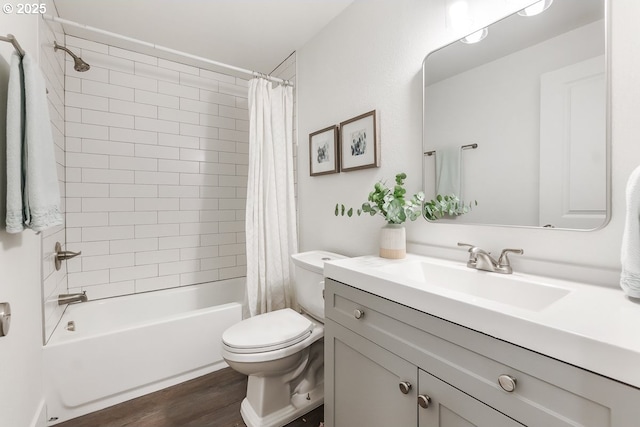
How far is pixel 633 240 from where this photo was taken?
685 millimetres

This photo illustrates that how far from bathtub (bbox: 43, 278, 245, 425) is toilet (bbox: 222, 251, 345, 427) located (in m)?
0.50

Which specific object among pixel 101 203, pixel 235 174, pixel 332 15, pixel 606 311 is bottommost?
pixel 606 311

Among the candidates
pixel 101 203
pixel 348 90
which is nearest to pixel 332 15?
pixel 348 90

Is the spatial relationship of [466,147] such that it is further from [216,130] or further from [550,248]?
[216,130]

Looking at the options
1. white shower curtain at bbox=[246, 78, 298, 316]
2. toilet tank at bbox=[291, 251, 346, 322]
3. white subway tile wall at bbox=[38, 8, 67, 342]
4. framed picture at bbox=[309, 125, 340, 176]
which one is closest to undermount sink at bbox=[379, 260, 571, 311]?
toilet tank at bbox=[291, 251, 346, 322]

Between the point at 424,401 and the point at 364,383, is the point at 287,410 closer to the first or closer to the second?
the point at 364,383

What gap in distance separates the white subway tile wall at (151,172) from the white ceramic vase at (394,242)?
188 cm

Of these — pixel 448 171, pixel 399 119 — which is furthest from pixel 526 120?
pixel 399 119

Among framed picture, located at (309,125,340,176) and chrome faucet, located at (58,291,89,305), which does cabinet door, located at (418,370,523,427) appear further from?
chrome faucet, located at (58,291,89,305)

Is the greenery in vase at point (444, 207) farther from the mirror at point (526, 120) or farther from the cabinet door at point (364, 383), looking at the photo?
the cabinet door at point (364, 383)

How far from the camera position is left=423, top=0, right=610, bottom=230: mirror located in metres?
0.88

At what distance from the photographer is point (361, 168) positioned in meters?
1.69

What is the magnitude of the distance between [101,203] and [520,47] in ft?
9.06

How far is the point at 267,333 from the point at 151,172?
1.77 meters
